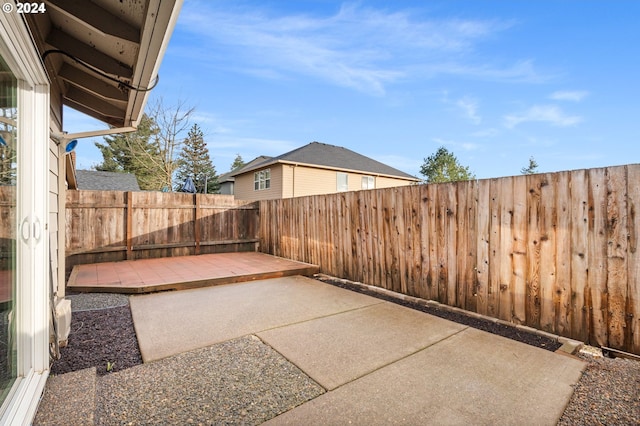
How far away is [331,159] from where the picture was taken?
15391mm

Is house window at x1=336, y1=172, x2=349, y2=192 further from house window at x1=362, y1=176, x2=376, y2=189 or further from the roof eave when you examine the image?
A: the roof eave

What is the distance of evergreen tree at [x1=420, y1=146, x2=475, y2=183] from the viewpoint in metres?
27.9

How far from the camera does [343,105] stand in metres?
14.8

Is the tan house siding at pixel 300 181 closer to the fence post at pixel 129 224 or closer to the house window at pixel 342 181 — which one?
the house window at pixel 342 181

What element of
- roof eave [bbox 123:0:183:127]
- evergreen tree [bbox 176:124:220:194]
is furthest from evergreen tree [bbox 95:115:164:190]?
roof eave [bbox 123:0:183:127]

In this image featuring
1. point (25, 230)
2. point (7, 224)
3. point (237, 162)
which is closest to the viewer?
point (7, 224)

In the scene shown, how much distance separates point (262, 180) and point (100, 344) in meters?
13.0

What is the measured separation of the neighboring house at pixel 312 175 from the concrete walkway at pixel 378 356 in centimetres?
1021

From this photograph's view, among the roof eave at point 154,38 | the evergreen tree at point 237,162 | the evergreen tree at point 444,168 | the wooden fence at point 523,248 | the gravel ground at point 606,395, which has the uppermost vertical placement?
the evergreen tree at point 237,162

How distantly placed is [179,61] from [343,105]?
→ 7905 millimetres

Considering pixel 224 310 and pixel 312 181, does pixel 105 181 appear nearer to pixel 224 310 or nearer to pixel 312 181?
pixel 312 181

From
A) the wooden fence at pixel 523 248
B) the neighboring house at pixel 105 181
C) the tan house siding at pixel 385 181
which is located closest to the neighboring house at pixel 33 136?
the wooden fence at pixel 523 248

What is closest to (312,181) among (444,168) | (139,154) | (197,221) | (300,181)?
(300,181)

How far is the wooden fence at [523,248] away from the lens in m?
2.28
